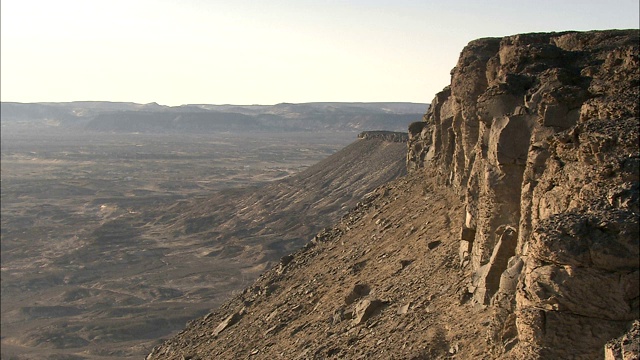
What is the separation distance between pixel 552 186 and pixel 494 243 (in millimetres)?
3289

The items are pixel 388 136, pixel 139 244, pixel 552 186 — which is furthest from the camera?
pixel 388 136

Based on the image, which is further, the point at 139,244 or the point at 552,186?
the point at 139,244

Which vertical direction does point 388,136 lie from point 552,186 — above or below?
below

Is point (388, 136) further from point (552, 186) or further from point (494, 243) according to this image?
point (552, 186)

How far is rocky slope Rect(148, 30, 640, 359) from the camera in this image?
8078 mm

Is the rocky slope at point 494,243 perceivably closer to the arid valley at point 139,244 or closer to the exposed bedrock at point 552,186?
the exposed bedrock at point 552,186

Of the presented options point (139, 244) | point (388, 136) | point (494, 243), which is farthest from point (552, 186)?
point (388, 136)

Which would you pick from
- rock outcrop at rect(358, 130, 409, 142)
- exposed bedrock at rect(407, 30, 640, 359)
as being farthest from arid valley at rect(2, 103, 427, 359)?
exposed bedrock at rect(407, 30, 640, 359)

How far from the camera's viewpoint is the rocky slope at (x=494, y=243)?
8078 mm

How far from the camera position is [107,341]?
4216 cm

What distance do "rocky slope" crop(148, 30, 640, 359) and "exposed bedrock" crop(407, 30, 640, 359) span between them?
0.06 feet

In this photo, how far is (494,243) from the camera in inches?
531

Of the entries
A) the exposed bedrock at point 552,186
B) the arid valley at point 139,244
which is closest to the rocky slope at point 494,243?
the exposed bedrock at point 552,186

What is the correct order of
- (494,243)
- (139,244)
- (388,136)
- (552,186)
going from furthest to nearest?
(388,136), (139,244), (494,243), (552,186)
